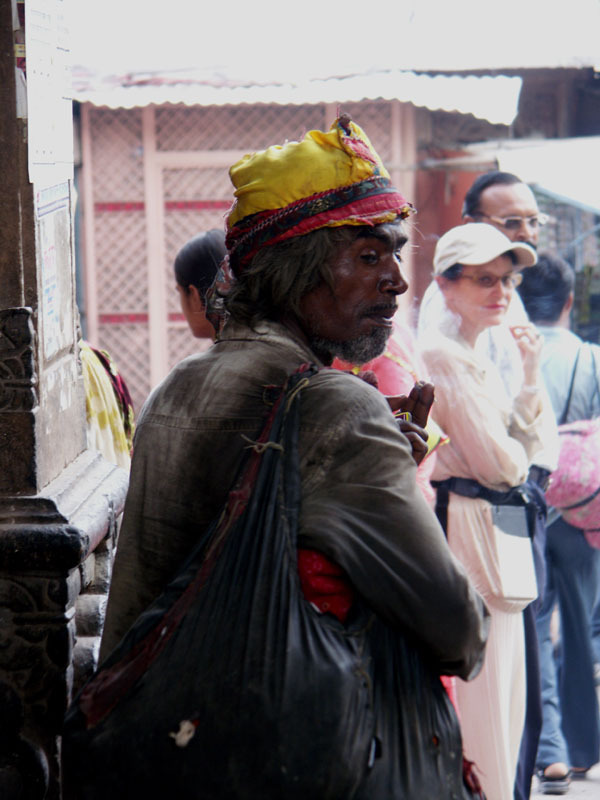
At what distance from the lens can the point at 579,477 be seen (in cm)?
507

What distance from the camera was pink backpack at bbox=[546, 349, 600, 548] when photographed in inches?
199

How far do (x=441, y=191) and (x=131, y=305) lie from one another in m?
2.89

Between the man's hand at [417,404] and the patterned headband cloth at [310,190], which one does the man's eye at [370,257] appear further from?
the man's hand at [417,404]

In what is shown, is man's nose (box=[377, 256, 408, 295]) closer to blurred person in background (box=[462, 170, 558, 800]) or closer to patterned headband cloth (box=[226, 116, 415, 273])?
patterned headband cloth (box=[226, 116, 415, 273])

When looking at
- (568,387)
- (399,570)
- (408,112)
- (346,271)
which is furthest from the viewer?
(408,112)

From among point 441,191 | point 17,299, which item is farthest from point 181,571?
point 441,191

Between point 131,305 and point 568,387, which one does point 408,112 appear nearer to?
point 131,305

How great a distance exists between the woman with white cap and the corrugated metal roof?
14.6ft

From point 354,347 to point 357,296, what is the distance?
0.32 ft

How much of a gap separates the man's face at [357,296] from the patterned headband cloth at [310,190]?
46 millimetres

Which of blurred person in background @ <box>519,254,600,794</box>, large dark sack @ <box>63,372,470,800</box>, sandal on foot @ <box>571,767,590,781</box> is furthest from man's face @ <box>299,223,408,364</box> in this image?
sandal on foot @ <box>571,767,590,781</box>

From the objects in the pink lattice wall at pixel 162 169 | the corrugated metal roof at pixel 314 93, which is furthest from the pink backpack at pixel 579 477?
the pink lattice wall at pixel 162 169

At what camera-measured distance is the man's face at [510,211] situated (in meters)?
5.45

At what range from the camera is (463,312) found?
178 inches
